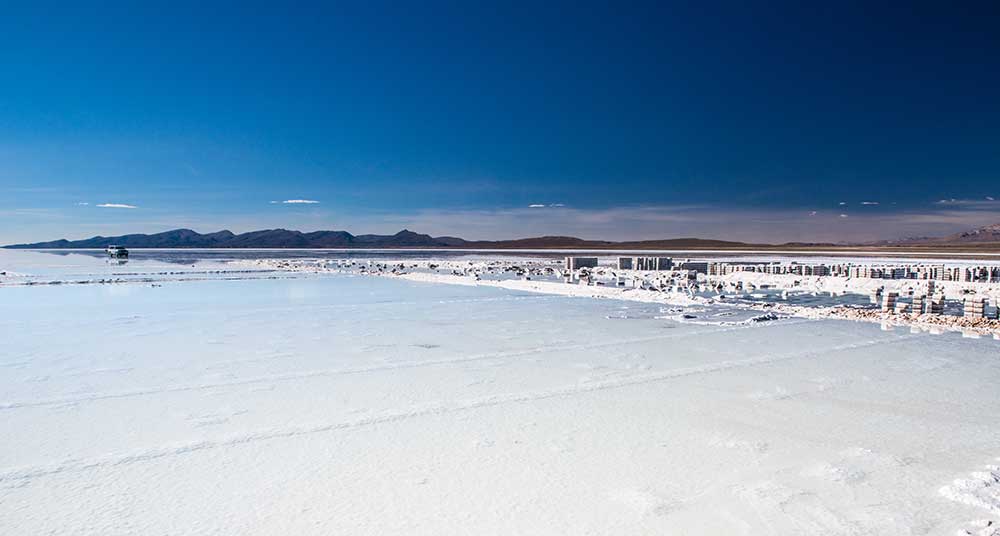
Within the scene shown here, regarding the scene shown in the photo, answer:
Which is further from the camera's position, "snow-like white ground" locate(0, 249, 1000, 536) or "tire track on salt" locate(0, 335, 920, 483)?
"tire track on salt" locate(0, 335, 920, 483)

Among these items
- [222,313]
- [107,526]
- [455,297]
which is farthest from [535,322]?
[107,526]

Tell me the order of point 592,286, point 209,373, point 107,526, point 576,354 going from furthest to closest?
point 592,286, point 576,354, point 209,373, point 107,526

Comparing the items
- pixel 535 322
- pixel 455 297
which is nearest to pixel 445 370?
pixel 535 322

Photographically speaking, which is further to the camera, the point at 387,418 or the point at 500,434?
the point at 387,418

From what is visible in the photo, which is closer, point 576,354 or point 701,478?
point 701,478

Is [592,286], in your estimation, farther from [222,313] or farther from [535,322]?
[222,313]

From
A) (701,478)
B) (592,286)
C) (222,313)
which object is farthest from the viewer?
(592,286)

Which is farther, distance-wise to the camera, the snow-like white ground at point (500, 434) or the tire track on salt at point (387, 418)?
the tire track on salt at point (387, 418)
